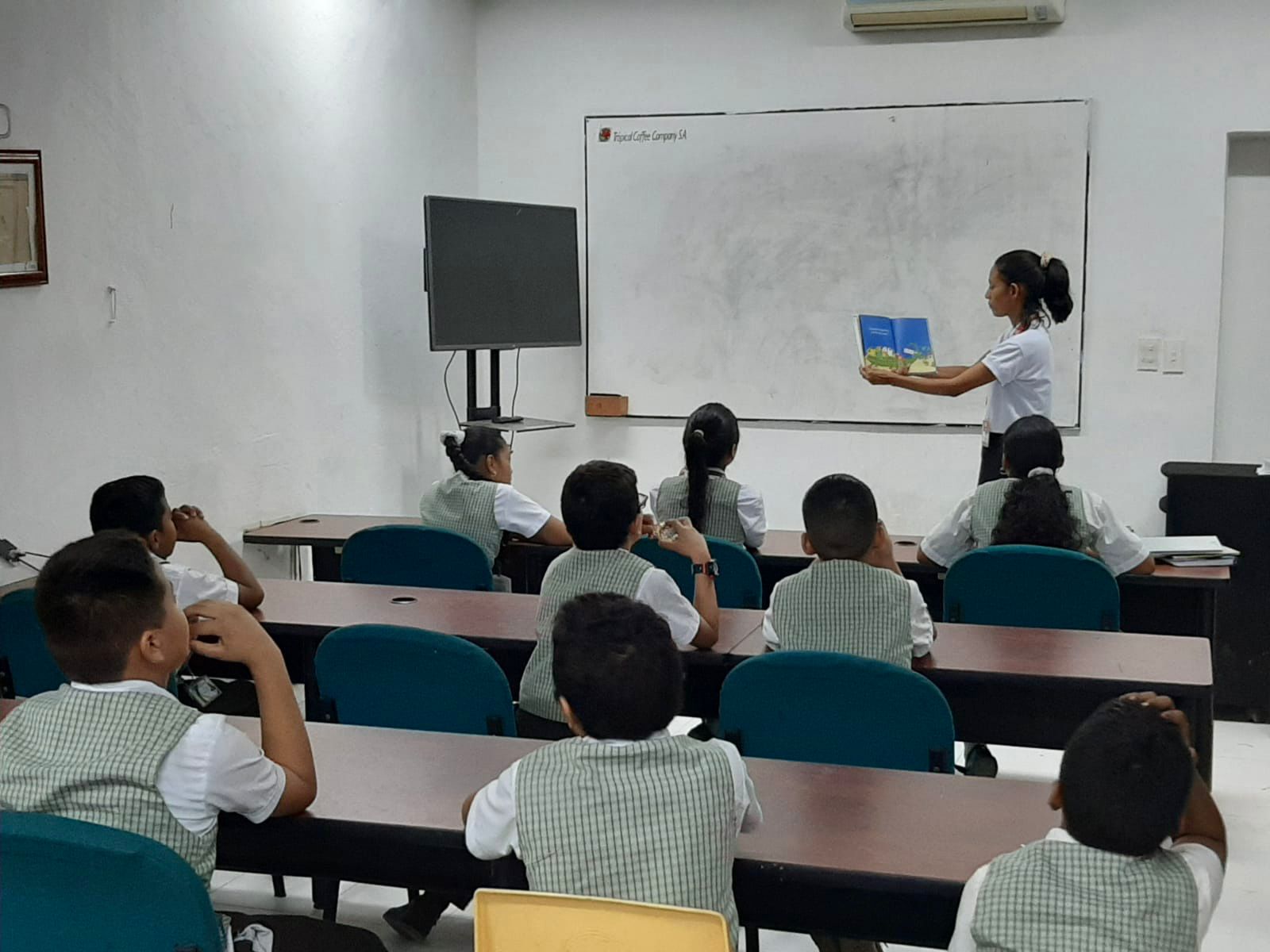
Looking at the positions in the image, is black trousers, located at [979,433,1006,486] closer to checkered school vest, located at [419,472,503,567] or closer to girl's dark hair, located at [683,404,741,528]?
girl's dark hair, located at [683,404,741,528]

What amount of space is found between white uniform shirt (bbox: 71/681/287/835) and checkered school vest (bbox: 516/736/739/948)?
0.37 meters

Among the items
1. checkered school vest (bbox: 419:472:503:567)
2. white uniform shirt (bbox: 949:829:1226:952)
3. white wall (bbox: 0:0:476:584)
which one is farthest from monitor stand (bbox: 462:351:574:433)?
white uniform shirt (bbox: 949:829:1226:952)

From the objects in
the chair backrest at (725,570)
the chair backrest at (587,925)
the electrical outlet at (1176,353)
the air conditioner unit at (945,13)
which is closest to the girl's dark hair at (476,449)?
the chair backrest at (725,570)

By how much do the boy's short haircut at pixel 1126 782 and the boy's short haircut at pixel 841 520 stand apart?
126cm

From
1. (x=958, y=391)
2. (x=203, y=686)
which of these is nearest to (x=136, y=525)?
(x=203, y=686)

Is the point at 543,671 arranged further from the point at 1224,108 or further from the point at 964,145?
the point at 1224,108

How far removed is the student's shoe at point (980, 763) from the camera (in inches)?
125

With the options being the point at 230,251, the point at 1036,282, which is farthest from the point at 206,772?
the point at 1036,282

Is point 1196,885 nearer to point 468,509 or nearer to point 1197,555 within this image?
point 1197,555

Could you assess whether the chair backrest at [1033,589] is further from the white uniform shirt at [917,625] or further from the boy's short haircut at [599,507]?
the boy's short haircut at [599,507]

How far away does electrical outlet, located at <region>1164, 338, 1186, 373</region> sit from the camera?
5.82 m

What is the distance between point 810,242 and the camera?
620 centimetres

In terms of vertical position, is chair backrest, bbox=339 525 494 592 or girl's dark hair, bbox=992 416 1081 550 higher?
girl's dark hair, bbox=992 416 1081 550

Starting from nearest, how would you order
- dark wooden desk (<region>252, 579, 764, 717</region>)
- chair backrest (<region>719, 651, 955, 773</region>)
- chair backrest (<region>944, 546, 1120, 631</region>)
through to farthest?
chair backrest (<region>719, 651, 955, 773</region>)
dark wooden desk (<region>252, 579, 764, 717</region>)
chair backrest (<region>944, 546, 1120, 631</region>)
